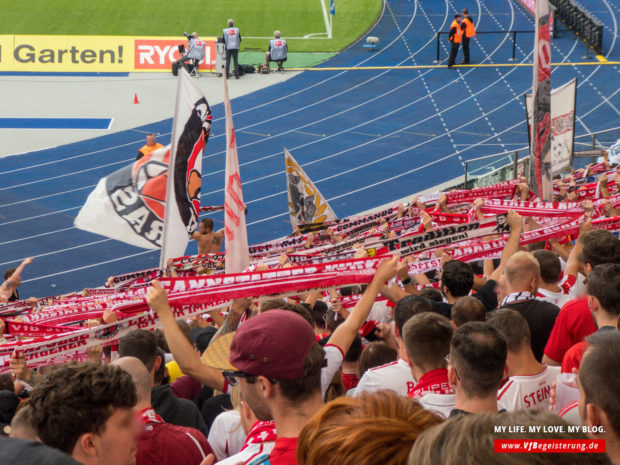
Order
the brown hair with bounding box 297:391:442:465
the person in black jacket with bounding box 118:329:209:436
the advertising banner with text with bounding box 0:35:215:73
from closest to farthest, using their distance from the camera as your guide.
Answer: the brown hair with bounding box 297:391:442:465, the person in black jacket with bounding box 118:329:209:436, the advertising banner with text with bounding box 0:35:215:73

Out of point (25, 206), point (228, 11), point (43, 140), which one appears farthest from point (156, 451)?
point (228, 11)

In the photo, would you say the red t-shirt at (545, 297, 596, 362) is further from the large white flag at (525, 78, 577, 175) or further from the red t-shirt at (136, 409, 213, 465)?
the large white flag at (525, 78, 577, 175)

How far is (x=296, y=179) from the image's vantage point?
39.5ft

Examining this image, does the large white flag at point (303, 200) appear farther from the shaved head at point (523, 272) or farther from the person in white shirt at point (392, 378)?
the person in white shirt at point (392, 378)

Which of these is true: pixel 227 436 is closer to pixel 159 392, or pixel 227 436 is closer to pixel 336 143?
pixel 159 392

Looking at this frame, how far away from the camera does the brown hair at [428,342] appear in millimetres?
4238

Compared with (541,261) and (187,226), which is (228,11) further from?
(541,261)

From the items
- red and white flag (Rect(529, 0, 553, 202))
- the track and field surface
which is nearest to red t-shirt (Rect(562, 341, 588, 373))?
red and white flag (Rect(529, 0, 553, 202))

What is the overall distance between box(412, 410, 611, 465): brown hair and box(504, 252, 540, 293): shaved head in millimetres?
3520

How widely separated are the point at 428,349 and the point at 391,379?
0.37 meters

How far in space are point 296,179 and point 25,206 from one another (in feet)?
33.0

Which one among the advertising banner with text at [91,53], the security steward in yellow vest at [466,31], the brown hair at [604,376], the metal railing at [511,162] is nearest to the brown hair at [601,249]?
the brown hair at [604,376]

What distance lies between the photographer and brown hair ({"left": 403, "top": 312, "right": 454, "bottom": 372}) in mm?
4238

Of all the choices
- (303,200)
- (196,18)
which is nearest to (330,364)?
(303,200)
